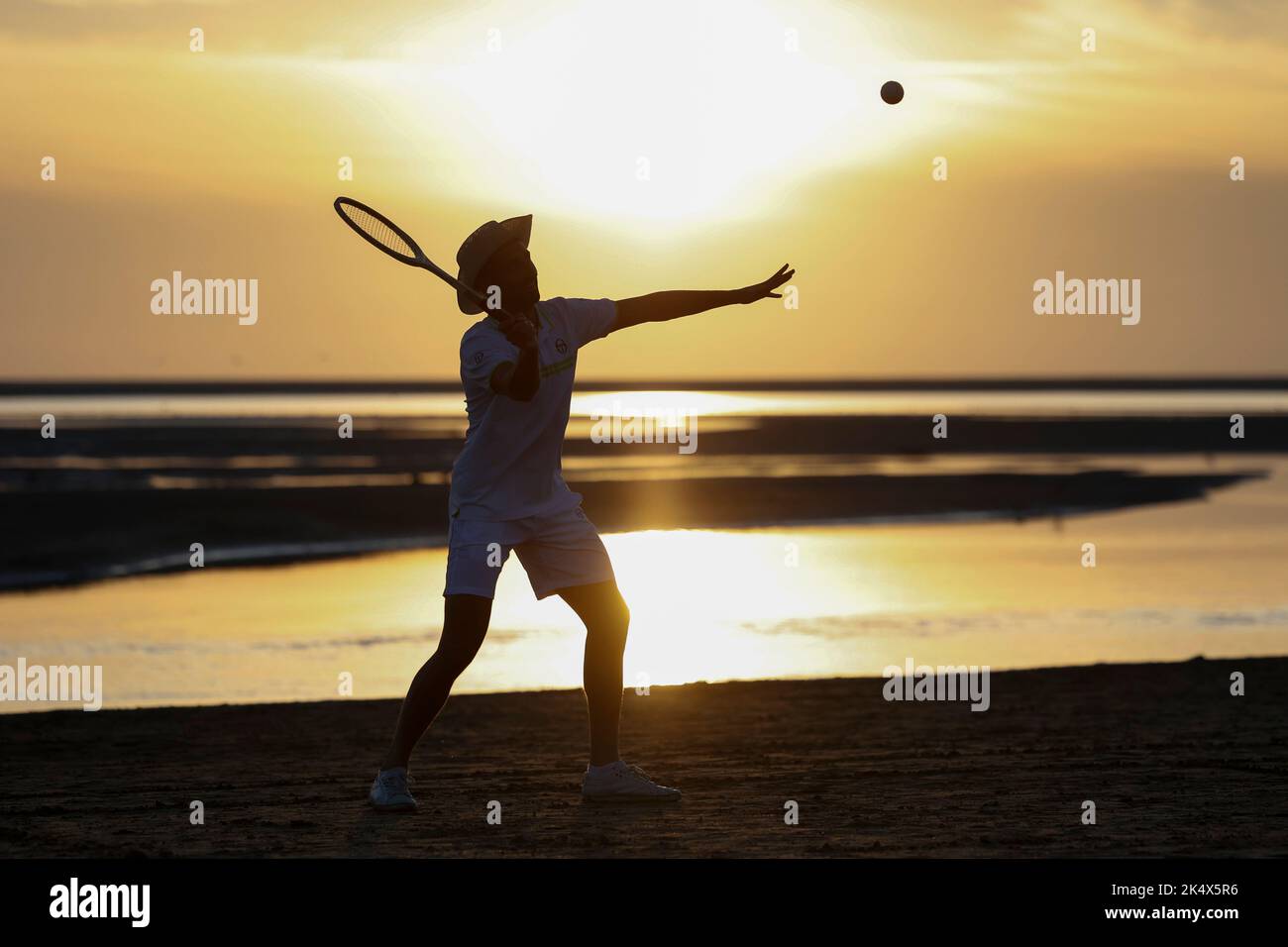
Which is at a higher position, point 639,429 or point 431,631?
point 639,429

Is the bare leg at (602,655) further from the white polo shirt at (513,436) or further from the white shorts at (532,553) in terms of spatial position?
the white polo shirt at (513,436)

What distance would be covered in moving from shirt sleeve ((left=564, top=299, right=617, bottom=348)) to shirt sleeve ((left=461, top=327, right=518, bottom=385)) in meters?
0.46

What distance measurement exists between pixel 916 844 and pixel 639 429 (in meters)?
50.8

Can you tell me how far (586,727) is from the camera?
9773mm

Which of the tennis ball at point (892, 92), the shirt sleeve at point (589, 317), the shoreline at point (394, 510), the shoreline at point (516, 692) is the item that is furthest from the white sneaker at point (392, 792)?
the shoreline at point (394, 510)

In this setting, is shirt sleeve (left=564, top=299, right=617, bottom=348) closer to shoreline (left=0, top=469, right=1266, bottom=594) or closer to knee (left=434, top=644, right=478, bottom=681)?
knee (left=434, top=644, right=478, bottom=681)

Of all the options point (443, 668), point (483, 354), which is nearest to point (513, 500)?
point (483, 354)

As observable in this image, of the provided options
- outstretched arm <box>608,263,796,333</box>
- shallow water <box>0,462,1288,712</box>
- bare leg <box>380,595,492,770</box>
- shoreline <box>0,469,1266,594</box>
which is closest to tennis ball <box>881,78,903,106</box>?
shallow water <box>0,462,1288,712</box>

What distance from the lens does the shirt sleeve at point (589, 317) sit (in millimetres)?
7543

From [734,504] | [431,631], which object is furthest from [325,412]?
[431,631]

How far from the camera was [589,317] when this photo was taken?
24.8ft

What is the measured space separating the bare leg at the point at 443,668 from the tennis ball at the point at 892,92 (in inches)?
284
